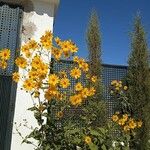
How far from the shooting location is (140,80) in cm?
954

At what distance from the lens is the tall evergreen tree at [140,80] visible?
891 cm

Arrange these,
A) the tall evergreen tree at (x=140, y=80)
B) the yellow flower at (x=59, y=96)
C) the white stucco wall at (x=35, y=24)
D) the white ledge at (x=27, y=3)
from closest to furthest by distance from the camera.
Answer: the yellow flower at (x=59, y=96) < the white stucco wall at (x=35, y=24) < the white ledge at (x=27, y=3) < the tall evergreen tree at (x=140, y=80)

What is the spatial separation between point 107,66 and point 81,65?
19.1 ft

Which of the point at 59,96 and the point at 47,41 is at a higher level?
the point at 47,41

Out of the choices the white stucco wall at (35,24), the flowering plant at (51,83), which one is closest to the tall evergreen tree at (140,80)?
the white stucco wall at (35,24)

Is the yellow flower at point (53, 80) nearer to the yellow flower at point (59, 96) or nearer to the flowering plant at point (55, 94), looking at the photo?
the flowering plant at point (55, 94)

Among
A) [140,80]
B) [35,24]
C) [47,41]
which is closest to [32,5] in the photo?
[35,24]

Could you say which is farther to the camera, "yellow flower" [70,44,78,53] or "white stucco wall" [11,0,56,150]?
"white stucco wall" [11,0,56,150]

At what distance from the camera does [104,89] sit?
9.48 metres

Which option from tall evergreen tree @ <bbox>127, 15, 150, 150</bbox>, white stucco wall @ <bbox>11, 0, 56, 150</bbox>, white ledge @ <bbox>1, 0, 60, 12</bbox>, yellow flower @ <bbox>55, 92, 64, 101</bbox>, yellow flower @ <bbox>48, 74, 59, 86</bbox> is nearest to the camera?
yellow flower @ <bbox>48, 74, 59, 86</bbox>

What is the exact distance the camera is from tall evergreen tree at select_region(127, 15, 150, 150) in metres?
8.91

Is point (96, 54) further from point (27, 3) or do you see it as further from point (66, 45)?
point (66, 45)

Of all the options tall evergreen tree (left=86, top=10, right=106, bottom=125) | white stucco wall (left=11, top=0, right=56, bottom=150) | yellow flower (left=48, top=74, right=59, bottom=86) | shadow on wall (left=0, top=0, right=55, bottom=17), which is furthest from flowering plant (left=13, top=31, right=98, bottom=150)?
tall evergreen tree (left=86, top=10, right=106, bottom=125)

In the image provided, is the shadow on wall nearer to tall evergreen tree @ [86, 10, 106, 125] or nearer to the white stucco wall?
the white stucco wall
